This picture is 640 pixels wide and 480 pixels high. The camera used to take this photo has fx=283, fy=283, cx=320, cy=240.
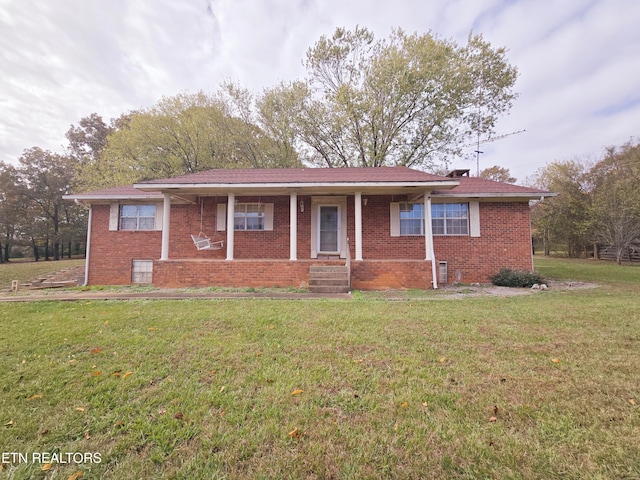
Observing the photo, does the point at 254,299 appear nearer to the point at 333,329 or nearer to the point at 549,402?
the point at 333,329

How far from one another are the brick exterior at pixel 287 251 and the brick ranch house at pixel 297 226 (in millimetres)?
36

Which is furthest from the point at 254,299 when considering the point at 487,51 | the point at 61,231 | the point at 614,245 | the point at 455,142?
the point at 61,231

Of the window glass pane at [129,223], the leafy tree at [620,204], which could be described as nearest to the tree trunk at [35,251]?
the window glass pane at [129,223]

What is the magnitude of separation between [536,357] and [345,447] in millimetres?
2694

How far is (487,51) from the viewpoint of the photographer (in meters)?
16.6


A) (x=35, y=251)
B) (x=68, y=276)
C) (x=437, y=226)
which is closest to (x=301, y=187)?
(x=437, y=226)

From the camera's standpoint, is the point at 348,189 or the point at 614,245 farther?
the point at 614,245

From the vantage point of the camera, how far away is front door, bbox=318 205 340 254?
10.9 meters

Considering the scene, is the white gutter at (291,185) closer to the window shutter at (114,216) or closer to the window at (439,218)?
the window at (439,218)

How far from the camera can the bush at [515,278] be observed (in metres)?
9.03

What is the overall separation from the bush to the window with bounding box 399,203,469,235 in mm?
1845

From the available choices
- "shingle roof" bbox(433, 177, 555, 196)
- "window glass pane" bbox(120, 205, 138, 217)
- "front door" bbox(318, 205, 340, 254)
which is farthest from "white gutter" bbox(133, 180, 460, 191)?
"window glass pane" bbox(120, 205, 138, 217)

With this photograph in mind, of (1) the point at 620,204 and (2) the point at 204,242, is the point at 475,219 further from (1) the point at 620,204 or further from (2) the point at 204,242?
(1) the point at 620,204

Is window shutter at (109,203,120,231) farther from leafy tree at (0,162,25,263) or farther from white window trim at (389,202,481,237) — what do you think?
leafy tree at (0,162,25,263)
